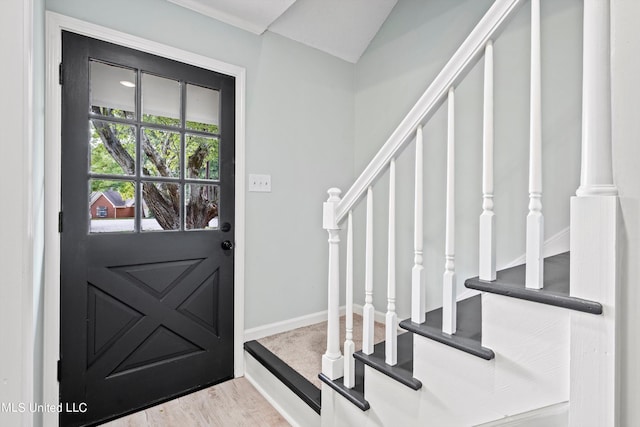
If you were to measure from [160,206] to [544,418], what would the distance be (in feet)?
6.27

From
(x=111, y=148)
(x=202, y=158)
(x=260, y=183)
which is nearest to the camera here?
(x=111, y=148)

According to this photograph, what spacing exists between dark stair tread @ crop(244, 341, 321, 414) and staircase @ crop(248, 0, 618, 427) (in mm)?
176

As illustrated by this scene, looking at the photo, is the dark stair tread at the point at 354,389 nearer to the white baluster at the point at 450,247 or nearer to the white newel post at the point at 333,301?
the white newel post at the point at 333,301

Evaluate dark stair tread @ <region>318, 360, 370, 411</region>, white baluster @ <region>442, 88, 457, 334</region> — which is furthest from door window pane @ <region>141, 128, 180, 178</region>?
white baluster @ <region>442, 88, 457, 334</region>

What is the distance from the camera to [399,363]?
3.99 ft

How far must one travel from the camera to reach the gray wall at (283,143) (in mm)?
1989

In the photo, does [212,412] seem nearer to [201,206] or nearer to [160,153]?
[201,206]

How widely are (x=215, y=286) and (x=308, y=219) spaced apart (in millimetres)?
850

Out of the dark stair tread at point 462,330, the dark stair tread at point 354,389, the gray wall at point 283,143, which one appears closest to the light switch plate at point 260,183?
the gray wall at point 283,143

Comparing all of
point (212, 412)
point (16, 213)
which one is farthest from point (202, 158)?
point (212, 412)

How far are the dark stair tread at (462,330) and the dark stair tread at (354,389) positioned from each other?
1.38 ft

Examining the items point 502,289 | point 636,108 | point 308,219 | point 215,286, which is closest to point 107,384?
point 215,286

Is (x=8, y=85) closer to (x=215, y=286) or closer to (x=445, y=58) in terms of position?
(x=215, y=286)

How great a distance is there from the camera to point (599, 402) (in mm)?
656
